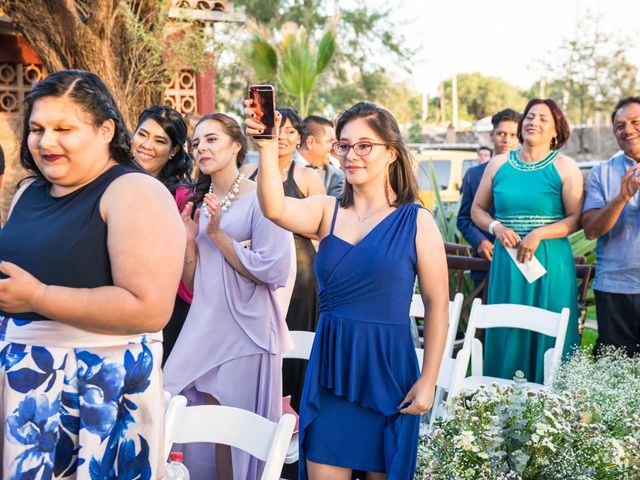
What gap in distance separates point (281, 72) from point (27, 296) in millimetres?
20464

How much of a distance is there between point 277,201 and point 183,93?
665cm

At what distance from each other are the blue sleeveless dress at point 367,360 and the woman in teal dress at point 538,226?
7.61 ft

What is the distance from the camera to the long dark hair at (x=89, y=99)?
223cm

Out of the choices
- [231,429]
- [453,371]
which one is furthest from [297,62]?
[231,429]

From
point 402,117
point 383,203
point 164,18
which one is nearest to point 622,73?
point 402,117

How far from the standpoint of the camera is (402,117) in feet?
128

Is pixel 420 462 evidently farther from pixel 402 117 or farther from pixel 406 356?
pixel 402 117


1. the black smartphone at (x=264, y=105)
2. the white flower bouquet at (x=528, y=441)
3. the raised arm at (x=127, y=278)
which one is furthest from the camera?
the black smartphone at (x=264, y=105)

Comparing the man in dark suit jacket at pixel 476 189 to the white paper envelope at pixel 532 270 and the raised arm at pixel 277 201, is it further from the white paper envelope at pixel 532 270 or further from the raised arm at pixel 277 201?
the raised arm at pixel 277 201

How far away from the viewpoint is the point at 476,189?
6.29 m

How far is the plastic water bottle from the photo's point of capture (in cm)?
245

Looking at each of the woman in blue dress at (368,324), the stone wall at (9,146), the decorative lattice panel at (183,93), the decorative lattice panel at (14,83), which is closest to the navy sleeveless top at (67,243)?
the woman in blue dress at (368,324)

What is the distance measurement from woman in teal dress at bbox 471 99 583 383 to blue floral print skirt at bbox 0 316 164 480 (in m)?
3.32

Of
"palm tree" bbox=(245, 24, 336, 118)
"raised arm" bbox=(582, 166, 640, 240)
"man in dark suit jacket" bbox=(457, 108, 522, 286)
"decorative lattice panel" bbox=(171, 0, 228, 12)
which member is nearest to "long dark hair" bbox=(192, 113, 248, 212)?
"raised arm" bbox=(582, 166, 640, 240)
